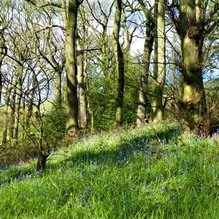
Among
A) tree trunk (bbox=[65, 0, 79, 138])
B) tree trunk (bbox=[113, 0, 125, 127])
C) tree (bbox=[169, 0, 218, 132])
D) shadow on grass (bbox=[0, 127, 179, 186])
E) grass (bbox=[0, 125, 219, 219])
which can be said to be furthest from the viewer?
tree trunk (bbox=[113, 0, 125, 127])

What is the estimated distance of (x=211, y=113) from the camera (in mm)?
7750

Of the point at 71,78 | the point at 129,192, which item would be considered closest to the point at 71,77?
the point at 71,78

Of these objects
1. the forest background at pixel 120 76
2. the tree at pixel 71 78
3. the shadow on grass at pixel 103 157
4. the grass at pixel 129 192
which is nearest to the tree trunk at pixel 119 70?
the forest background at pixel 120 76

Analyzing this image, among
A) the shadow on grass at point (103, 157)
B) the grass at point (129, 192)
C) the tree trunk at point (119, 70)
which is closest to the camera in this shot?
the grass at point (129, 192)

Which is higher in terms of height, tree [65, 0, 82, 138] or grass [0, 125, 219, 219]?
tree [65, 0, 82, 138]

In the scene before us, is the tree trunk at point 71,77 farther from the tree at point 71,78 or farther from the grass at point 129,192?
the grass at point 129,192

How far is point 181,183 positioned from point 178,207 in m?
0.74

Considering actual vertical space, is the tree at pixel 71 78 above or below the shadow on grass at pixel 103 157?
above

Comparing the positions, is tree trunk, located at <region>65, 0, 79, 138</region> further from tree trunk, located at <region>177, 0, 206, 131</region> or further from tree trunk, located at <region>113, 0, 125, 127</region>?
tree trunk, located at <region>177, 0, 206, 131</region>

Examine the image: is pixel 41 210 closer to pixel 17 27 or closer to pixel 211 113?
pixel 211 113

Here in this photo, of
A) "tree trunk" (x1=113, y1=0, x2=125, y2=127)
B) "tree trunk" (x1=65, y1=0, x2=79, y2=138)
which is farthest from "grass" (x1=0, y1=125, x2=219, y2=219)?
"tree trunk" (x1=113, y1=0, x2=125, y2=127)

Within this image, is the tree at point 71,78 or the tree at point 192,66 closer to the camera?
the tree at point 192,66

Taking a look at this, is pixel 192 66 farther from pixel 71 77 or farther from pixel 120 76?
pixel 120 76

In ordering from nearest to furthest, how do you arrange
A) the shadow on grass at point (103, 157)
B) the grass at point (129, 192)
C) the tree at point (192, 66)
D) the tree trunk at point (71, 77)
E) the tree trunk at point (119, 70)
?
the grass at point (129, 192) → the shadow on grass at point (103, 157) → the tree at point (192, 66) → the tree trunk at point (71, 77) → the tree trunk at point (119, 70)
